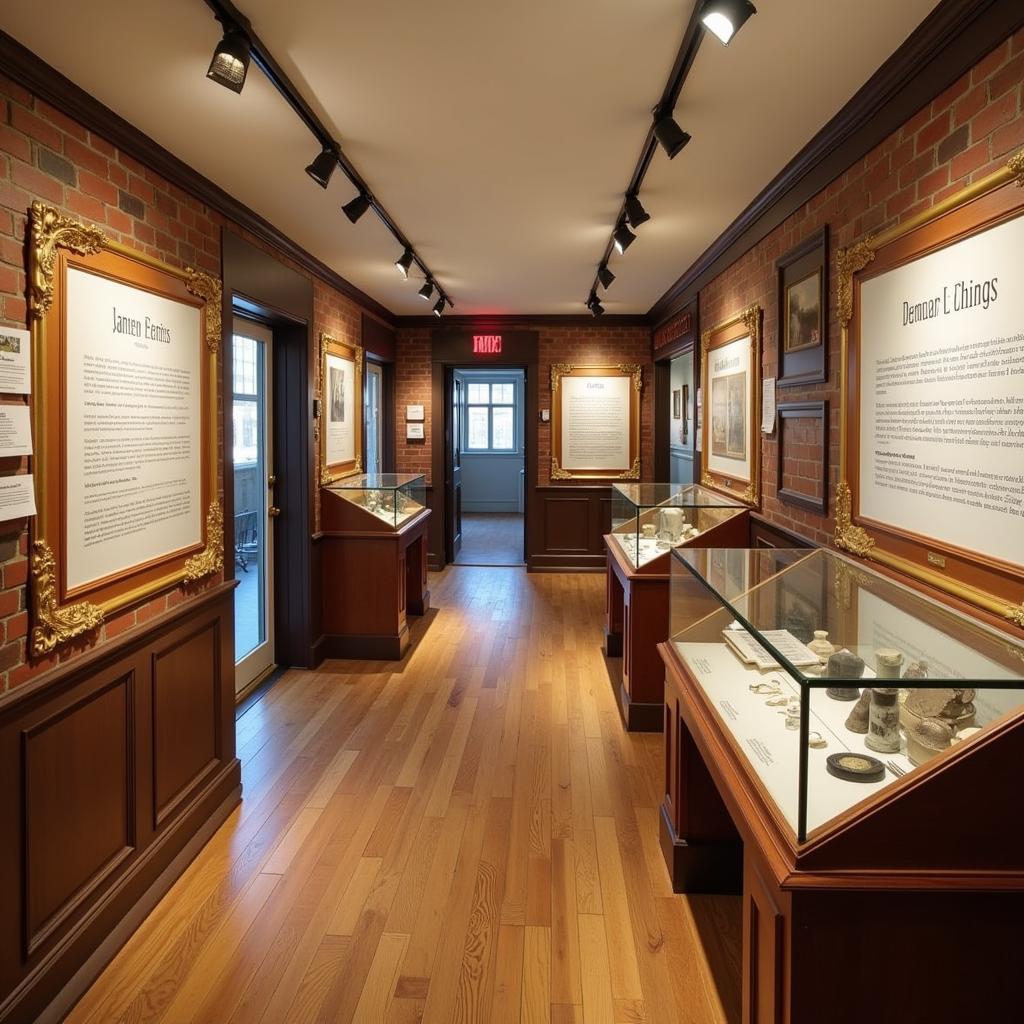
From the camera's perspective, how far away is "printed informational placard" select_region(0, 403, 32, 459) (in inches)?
79.4

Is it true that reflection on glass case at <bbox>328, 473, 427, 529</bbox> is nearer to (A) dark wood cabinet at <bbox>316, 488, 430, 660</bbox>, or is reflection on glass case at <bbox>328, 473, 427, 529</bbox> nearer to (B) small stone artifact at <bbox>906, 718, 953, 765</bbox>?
(A) dark wood cabinet at <bbox>316, 488, 430, 660</bbox>

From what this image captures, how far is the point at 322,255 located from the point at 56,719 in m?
3.62

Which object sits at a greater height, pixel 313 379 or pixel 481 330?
pixel 481 330

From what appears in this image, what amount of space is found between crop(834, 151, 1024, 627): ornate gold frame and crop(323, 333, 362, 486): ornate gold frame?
11.2 feet

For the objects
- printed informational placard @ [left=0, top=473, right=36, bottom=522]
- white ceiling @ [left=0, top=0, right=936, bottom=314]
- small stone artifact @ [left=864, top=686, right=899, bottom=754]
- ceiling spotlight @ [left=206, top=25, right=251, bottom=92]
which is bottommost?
small stone artifact @ [left=864, top=686, right=899, bottom=754]

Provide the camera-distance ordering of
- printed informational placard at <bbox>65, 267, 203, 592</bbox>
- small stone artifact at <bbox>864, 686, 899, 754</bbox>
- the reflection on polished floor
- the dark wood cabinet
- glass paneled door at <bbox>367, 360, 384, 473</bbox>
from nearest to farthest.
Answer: small stone artifact at <bbox>864, 686, 899, 754</bbox> → printed informational placard at <bbox>65, 267, 203, 592</bbox> → the dark wood cabinet → glass paneled door at <bbox>367, 360, 384, 473</bbox> → the reflection on polished floor

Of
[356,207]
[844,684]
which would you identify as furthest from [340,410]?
[844,684]

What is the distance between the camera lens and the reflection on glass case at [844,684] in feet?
4.46

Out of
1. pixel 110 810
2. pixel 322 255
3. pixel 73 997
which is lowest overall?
pixel 73 997

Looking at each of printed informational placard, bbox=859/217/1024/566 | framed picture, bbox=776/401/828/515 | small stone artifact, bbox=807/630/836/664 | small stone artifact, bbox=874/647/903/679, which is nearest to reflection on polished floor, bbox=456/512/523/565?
framed picture, bbox=776/401/828/515

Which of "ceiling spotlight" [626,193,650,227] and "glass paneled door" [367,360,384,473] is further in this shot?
"glass paneled door" [367,360,384,473]

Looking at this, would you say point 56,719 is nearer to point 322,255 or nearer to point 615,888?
point 615,888

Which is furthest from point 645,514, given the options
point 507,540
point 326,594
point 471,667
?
point 507,540

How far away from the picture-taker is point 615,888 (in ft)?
8.72
